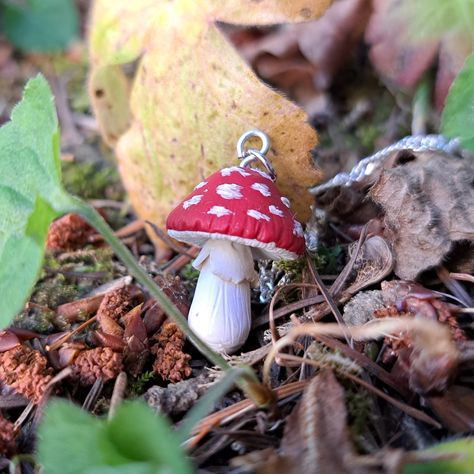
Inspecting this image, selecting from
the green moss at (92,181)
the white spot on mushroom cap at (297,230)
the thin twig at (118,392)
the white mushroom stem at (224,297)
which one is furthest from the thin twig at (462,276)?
the green moss at (92,181)

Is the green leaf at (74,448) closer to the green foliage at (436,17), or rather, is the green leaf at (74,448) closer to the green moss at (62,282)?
the green moss at (62,282)

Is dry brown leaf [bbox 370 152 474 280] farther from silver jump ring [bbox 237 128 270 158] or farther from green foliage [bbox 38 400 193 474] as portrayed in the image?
green foliage [bbox 38 400 193 474]

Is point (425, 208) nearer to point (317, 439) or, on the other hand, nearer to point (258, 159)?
point (258, 159)

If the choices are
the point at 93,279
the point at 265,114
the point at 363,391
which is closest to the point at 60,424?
the point at 363,391

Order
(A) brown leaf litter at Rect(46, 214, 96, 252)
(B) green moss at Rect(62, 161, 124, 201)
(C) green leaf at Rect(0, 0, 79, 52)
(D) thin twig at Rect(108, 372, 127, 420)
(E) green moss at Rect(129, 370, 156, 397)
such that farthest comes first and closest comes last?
(C) green leaf at Rect(0, 0, 79, 52), (B) green moss at Rect(62, 161, 124, 201), (A) brown leaf litter at Rect(46, 214, 96, 252), (E) green moss at Rect(129, 370, 156, 397), (D) thin twig at Rect(108, 372, 127, 420)

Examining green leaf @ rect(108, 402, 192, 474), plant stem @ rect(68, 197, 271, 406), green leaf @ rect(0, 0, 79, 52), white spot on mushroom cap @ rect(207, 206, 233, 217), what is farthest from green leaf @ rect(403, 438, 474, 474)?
green leaf @ rect(0, 0, 79, 52)

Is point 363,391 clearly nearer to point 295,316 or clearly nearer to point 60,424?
point 295,316
